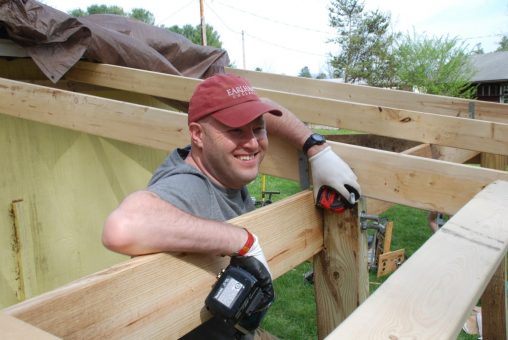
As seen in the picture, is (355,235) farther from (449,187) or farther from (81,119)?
(81,119)

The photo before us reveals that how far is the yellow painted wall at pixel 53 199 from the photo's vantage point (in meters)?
3.59

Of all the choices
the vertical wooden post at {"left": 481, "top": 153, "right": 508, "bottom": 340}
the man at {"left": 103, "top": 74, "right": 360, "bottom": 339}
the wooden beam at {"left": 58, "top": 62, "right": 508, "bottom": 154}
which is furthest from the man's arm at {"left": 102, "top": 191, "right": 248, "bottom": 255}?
the wooden beam at {"left": 58, "top": 62, "right": 508, "bottom": 154}

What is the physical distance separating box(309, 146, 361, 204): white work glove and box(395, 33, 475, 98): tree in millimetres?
28913

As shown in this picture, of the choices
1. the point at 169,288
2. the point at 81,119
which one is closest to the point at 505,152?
the point at 169,288

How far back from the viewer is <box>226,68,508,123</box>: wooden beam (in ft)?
13.1

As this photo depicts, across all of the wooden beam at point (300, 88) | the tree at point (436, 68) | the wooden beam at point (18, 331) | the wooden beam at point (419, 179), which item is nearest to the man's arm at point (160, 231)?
the wooden beam at point (18, 331)

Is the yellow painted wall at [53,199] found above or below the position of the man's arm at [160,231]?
below

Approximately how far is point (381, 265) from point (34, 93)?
4.59 metres

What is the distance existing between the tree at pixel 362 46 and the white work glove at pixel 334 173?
3838 centimetres

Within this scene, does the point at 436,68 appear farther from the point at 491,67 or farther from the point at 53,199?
the point at 53,199

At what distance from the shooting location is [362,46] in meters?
44.2

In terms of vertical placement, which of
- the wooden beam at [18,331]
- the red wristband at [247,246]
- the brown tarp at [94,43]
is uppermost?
the brown tarp at [94,43]

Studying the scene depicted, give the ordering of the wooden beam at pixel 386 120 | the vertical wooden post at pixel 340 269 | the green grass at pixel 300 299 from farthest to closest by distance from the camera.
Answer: the green grass at pixel 300 299 → the wooden beam at pixel 386 120 → the vertical wooden post at pixel 340 269

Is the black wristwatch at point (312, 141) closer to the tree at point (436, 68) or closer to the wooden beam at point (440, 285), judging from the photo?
the wooden beam at point (440, 285)
